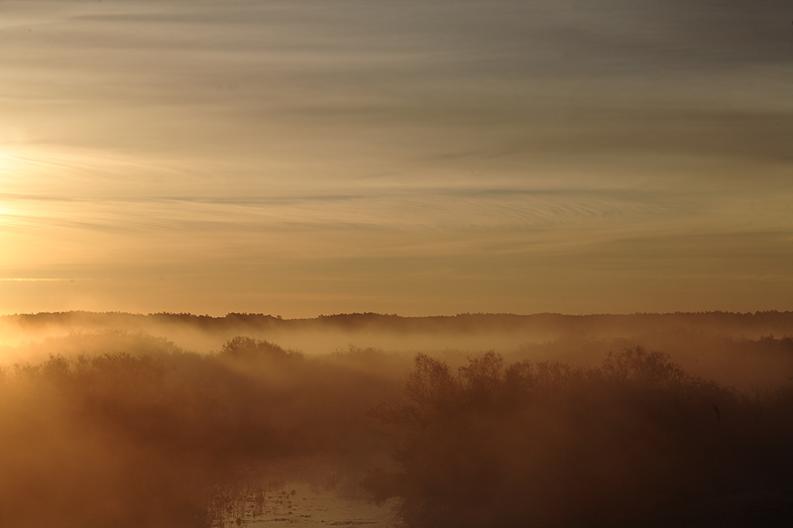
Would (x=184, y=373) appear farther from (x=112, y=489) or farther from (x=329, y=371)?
(x=112, y=489)

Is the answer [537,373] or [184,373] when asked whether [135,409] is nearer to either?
[184,373]

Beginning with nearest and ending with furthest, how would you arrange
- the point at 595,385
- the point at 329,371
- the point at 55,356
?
the point at 595,385 < the point at 55,356 < the point at 329,371

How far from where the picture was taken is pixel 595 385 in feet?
359

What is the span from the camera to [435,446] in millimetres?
98562

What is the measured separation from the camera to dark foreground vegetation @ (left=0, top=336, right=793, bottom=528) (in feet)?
262

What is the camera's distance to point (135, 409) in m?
125

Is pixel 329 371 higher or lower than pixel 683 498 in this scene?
higher

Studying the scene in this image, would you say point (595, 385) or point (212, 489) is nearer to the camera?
point (212, 489)

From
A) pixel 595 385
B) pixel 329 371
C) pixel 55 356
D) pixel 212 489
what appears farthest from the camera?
pixel 329 371

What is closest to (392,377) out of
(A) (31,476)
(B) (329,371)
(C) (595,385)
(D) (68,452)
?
(B) (329,371)

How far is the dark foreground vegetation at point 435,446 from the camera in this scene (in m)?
79.9

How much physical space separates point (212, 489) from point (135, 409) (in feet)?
120

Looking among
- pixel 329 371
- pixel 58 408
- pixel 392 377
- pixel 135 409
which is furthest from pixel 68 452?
pixel 329 371

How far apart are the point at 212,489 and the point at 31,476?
1193 cm
